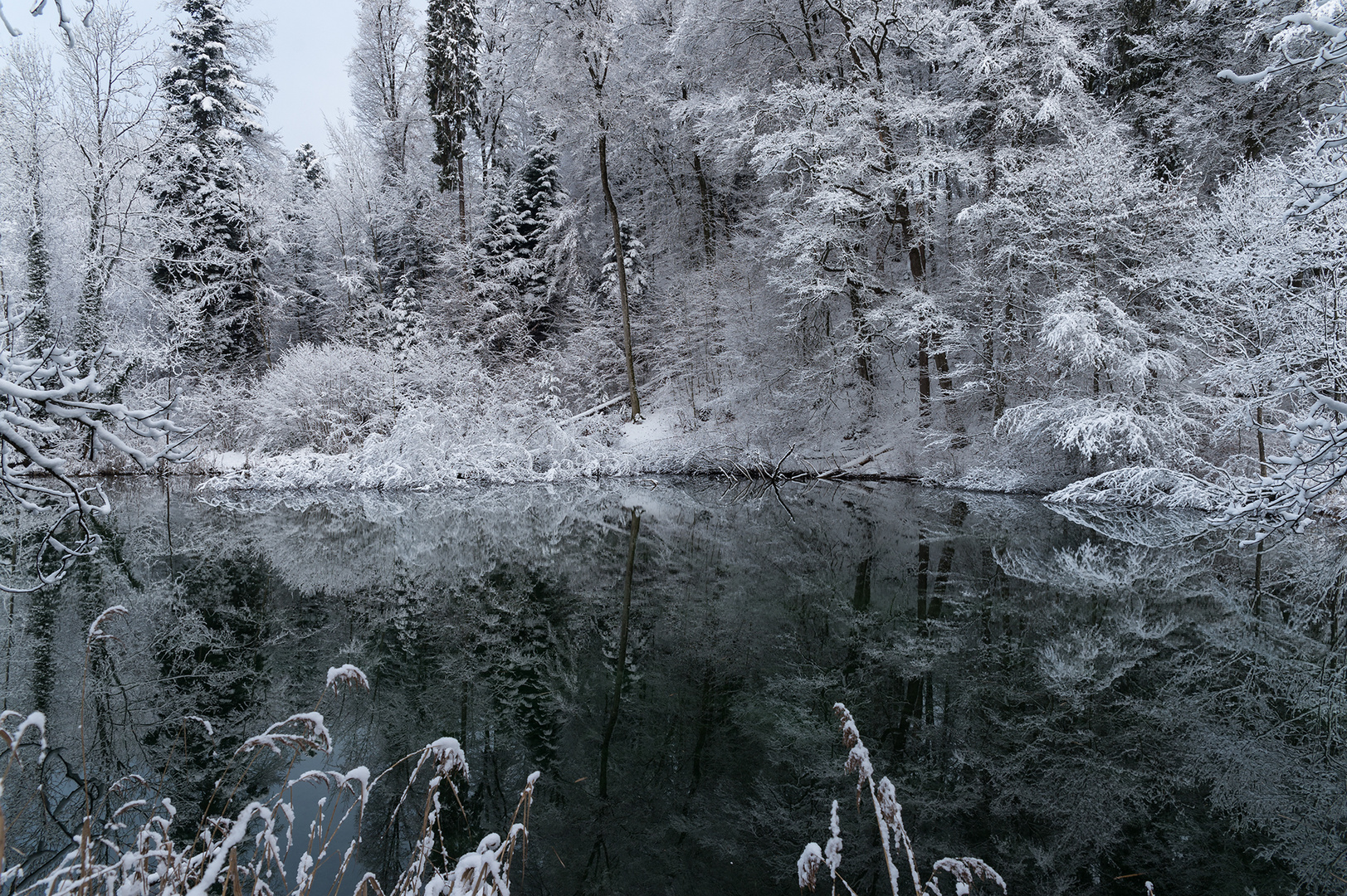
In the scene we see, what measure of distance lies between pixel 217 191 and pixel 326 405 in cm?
987

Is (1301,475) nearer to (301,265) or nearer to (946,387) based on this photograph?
(946,387)

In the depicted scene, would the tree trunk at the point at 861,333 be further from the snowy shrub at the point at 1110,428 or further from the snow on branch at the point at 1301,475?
the snow on branch at the point at 1301,475

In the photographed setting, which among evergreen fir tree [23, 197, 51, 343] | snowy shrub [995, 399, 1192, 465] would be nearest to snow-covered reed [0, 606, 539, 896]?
snowy shrub [995, 399, 1192, 465]

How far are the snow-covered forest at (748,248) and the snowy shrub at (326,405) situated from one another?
112 mm

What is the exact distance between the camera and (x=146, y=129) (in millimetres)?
14703

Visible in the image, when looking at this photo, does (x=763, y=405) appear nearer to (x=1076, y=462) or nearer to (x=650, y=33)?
(x=1076, y=462)

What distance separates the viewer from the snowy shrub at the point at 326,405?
17578mm

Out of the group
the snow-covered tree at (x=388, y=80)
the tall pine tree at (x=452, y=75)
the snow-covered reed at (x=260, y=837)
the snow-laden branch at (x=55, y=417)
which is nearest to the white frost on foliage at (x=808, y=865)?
the snow-covered reed at (x=260, y=837)

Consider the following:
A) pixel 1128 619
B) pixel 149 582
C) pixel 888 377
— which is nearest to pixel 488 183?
pixel 888 377

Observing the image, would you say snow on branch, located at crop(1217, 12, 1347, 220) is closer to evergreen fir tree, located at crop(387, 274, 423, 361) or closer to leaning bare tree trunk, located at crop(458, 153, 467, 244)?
evergreen fir tree, located at crop(387, 274, 423, 361)

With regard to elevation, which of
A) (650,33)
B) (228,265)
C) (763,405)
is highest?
(650,33)

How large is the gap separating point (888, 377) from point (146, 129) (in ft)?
57.5

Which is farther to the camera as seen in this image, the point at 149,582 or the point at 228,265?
the point at 228,265

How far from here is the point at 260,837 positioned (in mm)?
1985
